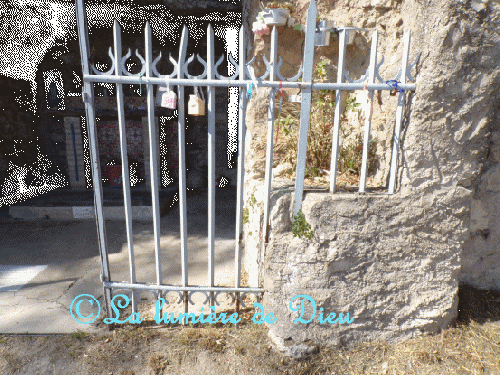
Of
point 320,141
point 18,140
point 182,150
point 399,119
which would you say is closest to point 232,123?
point 18,140

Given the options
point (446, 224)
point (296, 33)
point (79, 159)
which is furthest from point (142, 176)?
point (446, 224)

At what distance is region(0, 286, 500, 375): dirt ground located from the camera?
1919 millimetres

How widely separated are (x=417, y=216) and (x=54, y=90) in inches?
289

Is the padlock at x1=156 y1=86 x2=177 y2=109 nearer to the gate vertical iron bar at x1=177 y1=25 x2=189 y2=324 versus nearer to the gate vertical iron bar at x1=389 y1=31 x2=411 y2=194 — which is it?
the gate vertical iron bar at x1=177 y1=25 x2=189 y2=324

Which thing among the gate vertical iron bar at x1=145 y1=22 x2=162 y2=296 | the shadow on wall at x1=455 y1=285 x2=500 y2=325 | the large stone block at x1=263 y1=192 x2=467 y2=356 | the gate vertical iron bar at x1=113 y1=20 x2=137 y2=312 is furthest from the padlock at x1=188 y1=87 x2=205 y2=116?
the shadow on wall at x1=455 y1=285 x2=500 y2=325

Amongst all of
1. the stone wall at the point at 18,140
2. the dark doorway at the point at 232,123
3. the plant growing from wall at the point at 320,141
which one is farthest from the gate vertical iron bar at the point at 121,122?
the stone wall at the point at 18,140

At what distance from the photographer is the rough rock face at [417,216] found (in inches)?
68.9

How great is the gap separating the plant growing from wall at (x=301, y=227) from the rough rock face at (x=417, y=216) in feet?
0.15

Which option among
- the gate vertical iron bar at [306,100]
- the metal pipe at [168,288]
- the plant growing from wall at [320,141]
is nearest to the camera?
the gate vertical iron bar at [306,100]

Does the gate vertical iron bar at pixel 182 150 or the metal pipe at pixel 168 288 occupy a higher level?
the gate vertical iron bar at pixel 182 150

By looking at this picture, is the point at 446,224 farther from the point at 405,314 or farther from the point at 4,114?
the point at 4,114

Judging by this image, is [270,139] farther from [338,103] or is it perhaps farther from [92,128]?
[92,128]

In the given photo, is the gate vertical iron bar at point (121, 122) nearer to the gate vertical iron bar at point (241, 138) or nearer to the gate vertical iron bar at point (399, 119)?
the gate vertical iron bar at point (241, 138)

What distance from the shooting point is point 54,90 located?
6.76m
